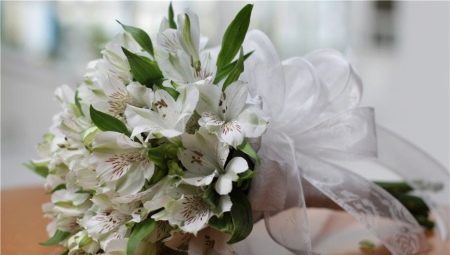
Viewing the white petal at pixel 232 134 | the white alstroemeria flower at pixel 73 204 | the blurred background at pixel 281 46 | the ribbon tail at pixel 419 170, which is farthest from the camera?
the blurred background at pixel 281 46

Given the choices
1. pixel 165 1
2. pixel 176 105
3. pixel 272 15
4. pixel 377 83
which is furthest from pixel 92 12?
pixel 176 105

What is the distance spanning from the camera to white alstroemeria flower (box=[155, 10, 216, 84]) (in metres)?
0.47

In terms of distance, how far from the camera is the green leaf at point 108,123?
1.52ft

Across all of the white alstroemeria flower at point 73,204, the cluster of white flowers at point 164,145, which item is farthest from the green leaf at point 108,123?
the white alstroemeria flower at point 73,204

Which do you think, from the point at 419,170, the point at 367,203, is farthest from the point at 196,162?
the point at 419,170

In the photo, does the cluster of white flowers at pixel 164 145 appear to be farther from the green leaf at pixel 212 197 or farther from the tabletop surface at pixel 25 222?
the tabletop surface at pixel 25 222

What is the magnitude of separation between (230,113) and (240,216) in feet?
0.30

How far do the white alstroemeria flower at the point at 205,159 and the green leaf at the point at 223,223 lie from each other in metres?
0.03

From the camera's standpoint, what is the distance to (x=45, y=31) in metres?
2.46

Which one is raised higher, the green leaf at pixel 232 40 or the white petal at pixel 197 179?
the green leaf at pixel 232 40

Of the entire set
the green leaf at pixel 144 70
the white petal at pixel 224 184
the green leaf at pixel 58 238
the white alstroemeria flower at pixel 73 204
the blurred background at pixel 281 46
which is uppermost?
the green leaf at pixel 144 70

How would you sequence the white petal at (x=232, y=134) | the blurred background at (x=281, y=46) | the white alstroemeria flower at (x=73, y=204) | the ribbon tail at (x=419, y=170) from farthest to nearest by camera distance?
the blurred background at (x=281, y=46) < the ribbon tail at (x=419, y=170) < the white alstroemeria flower at (x=73, y=204) < the white petal at (x=232, y=134)

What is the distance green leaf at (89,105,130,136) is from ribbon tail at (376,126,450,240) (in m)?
0.38

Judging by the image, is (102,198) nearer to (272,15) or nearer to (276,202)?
(276,202)
